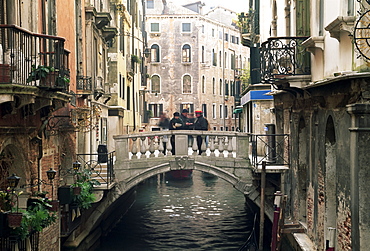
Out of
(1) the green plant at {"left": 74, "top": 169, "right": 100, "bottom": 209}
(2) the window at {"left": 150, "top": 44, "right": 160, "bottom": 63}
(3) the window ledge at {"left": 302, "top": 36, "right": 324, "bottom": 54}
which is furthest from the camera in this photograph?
(2) the window at {"left": 150, "top": 44, "right": 160, "bottom": 63}

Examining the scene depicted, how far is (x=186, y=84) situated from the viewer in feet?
187

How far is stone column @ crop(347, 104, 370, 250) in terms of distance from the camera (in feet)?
28.7

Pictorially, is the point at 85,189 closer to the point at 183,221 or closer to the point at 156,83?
the point at 183,221

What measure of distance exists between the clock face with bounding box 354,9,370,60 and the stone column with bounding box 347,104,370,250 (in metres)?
0.76

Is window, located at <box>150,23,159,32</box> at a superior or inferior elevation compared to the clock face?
superior

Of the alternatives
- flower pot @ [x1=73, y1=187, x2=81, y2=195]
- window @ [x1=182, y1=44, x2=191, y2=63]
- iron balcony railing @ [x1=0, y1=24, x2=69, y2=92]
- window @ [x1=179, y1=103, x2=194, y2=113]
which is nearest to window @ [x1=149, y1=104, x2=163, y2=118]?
window @ [x1=179, y1=103, x2=194, y2=113]

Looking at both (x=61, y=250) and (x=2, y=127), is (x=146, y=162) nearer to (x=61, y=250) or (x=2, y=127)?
(x=61, y=250)

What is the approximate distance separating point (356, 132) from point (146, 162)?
9.83m

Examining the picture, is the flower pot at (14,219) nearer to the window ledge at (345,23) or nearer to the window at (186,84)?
the window ledge at (345,23)

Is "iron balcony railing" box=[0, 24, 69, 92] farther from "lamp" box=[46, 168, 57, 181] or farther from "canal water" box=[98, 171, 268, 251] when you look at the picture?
"canal water" box=[98, 171, 268, 251]

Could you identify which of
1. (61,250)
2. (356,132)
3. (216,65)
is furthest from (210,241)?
(216,65)

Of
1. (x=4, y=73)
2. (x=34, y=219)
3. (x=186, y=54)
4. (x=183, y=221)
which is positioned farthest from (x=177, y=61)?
(x=4, y=73)

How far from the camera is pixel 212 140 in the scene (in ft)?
59.6

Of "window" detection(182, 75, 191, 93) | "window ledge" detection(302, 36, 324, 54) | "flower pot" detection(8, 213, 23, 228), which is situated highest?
"window" detection(182, 75, 191, 93)
